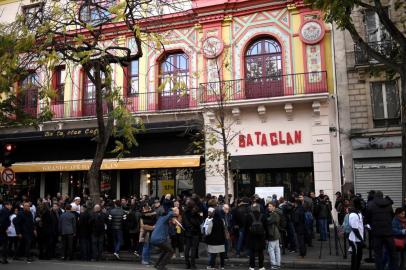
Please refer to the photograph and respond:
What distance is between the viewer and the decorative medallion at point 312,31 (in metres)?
18.8

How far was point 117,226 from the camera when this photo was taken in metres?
13.7

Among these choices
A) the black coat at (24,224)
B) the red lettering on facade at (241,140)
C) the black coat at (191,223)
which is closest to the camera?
the black coat at (191,223)

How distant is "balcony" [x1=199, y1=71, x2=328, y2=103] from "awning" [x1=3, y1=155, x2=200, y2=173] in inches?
110

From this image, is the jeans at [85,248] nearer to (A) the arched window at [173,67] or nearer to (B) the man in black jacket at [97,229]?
(B) the man in black jacket at [97,229]

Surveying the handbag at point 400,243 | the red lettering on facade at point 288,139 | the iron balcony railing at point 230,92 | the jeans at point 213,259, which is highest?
the iron balcony railing at point 230,92

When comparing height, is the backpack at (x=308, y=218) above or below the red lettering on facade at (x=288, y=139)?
below

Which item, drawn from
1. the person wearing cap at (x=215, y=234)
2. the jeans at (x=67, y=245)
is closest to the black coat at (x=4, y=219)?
the jeans at (x=67, y=245)

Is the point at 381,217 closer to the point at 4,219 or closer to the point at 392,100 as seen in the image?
the point at 392,100

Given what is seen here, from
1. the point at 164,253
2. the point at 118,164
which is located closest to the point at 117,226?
the point at 164,253

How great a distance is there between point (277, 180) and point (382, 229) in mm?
9677

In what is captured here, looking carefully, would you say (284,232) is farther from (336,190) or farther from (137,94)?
(137,94)

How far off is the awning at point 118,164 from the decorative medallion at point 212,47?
4.73 metres

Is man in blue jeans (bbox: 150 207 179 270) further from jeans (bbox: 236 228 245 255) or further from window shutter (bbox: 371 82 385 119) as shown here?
window shutter (bbox: 371 82 385 119)

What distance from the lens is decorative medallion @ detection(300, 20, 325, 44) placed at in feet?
61.8
